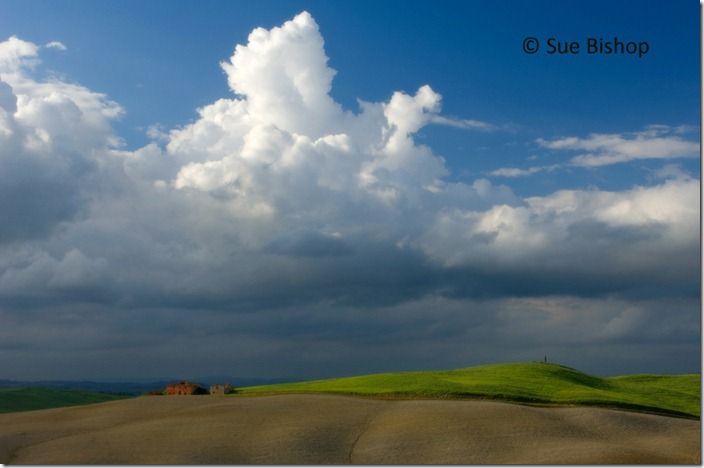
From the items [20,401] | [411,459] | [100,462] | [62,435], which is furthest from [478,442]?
[20,401]

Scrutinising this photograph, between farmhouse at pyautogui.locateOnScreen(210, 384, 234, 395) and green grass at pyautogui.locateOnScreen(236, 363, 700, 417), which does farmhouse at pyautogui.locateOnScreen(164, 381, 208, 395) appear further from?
green grass at pyautogui.locateOnScreen(236, 363, 700, 417)

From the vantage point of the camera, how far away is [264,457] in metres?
26.4

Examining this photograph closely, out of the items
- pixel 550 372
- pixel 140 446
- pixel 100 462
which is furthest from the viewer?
pixel 550 372

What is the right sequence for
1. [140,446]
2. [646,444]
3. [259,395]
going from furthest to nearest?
[259,395]
[646,444]
[140,446]

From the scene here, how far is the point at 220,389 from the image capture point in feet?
153

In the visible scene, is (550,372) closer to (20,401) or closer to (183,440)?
(183,440)

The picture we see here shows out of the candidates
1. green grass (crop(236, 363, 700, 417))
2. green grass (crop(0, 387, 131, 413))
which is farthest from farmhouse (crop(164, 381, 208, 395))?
green grass (crop(0, 387, 131, 413))

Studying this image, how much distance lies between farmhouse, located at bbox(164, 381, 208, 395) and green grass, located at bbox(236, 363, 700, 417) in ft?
8.17

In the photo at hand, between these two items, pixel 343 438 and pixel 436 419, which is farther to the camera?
pixel 436 419

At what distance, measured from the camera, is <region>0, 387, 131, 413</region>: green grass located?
181ft

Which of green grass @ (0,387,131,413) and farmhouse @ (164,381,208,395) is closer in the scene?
farmhouse @ (164,381,208,395)

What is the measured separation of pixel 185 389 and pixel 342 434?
19836 millimetres

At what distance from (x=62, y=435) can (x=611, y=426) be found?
23.9 m

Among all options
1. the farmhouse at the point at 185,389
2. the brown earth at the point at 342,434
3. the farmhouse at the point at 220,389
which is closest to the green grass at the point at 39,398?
the farmhouse at the point at 185,389
